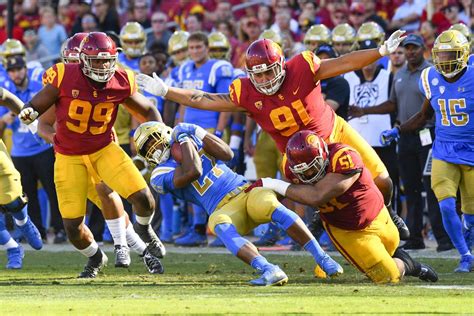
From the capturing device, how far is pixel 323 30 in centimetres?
1236

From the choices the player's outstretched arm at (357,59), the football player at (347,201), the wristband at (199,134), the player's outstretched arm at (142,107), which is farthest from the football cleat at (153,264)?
the player's outstretched arm at (357,59)

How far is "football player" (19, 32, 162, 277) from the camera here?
8.85m

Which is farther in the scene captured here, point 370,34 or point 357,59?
point 370,34

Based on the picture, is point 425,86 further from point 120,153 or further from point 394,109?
point 120,153

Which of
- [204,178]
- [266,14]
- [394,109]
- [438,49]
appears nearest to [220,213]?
[204,178]

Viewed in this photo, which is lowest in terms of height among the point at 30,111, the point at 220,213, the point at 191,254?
the point at 191,254

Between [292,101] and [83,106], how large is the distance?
169 centimetres

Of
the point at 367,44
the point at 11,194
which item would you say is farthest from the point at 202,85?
the point at 11,194

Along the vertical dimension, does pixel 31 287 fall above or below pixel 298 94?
below

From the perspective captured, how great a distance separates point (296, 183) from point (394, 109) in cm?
383

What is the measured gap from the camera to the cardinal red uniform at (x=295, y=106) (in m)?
8.83

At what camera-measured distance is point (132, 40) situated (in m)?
13.2

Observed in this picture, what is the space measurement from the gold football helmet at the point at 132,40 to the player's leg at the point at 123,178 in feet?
13.7

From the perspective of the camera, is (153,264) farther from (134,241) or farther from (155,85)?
(155,85)
